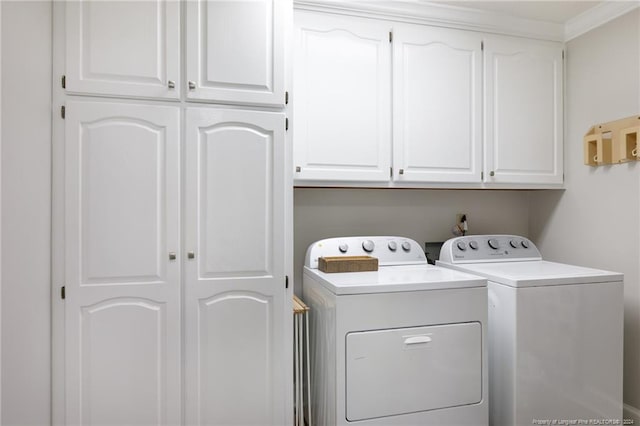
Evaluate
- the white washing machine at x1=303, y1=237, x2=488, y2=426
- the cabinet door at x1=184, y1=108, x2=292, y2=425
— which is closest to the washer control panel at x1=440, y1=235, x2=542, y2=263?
the white washing machine at x1=303, y1=237, x2=488, y2=426

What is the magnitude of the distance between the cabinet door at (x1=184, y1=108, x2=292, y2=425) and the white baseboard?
1925mm

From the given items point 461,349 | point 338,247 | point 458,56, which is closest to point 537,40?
point 458,56

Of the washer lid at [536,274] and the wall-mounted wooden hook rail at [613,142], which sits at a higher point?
the wall-mounted wooden hook rail at [613,142]

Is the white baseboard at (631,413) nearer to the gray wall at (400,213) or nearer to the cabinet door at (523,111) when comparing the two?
the gray wall at (400,213)

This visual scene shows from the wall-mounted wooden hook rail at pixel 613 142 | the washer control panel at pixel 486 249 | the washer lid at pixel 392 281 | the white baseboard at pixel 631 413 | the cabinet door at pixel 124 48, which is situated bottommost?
the white baseboard at pixel 631 413

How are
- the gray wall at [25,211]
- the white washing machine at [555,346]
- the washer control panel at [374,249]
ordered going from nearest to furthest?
the gray wall at [25,211] → the white washing machine at [555,346] → the washer control panel at [374,249]

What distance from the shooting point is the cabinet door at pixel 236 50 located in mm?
1675

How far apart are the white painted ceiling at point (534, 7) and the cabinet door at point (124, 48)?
153cm

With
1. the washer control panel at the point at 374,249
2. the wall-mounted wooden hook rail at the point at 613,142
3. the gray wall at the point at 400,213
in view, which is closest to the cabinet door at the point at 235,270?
the washer control panel at the point at 374,249

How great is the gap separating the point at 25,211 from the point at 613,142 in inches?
115

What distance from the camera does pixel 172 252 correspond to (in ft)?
5.40

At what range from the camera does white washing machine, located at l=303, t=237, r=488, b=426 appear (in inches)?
68.2

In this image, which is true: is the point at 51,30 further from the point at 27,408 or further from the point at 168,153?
the point at 27,408

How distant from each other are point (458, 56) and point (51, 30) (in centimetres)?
206
